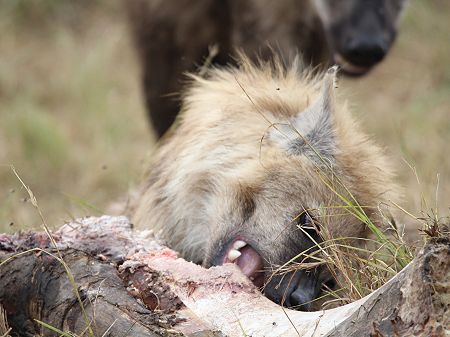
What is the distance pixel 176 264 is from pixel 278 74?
3.25 feet

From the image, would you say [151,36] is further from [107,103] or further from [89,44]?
[89,44]

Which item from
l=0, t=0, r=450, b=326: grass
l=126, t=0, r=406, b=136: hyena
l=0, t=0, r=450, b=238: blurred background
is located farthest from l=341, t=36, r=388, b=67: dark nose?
l=0, t=0, r=450, b=326: grass

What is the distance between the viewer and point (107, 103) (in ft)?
20.0

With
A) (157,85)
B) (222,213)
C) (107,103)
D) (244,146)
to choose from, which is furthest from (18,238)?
(107,103)

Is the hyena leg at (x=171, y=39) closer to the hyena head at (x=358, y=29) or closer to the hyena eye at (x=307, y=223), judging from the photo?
the hyena head at (x=358, y=29)

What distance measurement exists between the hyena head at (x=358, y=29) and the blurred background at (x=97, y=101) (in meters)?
0.19

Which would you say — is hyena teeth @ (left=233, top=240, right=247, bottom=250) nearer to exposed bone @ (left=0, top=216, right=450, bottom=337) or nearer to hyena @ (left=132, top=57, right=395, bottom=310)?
hyena @ (left=132, top=57, right=395, bottom=310)

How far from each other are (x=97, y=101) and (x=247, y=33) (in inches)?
74.2

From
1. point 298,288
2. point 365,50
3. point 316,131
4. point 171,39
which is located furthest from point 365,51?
point 298,288

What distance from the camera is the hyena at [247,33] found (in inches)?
169

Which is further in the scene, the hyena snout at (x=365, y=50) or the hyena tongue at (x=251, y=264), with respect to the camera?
the hyena snout at (x=365, y=50)

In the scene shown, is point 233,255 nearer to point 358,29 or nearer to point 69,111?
point 358,29

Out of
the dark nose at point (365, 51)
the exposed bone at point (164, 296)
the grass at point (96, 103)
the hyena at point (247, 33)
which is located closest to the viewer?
the exposed bone at point (164, 296)

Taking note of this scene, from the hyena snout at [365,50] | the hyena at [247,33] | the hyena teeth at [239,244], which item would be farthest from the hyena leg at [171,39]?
the hyena teeth at [239,244]
